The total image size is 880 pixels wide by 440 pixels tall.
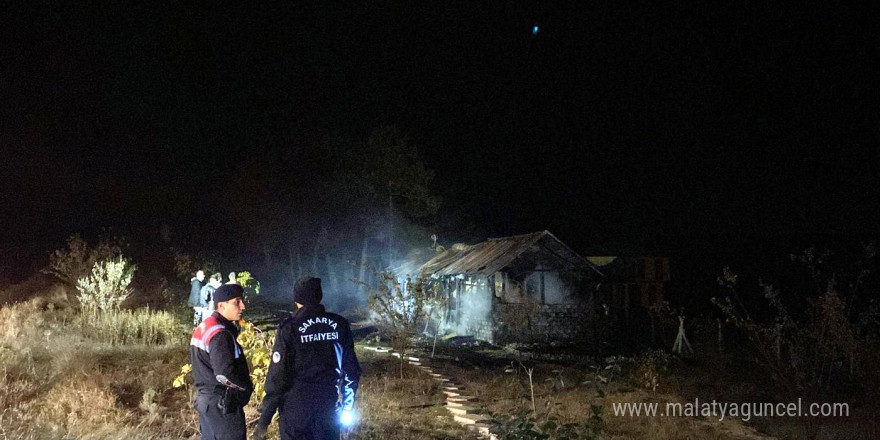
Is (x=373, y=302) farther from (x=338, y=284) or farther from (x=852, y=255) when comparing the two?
(x=338, y=284)

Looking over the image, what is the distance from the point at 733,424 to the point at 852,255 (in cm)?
2255

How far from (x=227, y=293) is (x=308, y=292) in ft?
2.11

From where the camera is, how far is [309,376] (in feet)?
15.6

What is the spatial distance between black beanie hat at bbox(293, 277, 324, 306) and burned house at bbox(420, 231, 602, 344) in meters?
14.5

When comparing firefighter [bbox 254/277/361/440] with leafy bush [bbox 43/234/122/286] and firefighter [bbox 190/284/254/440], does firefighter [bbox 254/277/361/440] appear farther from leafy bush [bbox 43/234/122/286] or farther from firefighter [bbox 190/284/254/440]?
leafy bush [bbox 43/234/122/286]

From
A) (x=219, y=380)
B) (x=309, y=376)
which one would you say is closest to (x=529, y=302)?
(x=309, y=376)

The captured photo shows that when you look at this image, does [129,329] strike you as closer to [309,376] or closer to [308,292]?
[308,292]

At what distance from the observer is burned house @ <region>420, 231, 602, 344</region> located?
65.5 feet

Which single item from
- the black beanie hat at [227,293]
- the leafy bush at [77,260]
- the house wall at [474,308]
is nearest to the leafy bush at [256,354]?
the black beanie hat at [227,293]

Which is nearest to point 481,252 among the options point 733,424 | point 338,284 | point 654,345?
point 654,345

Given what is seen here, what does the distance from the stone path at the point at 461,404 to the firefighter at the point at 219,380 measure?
3151 mm

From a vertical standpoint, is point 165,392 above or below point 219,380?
below

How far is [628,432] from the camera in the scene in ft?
27.3

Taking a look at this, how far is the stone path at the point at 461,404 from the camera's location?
8.71 meters
